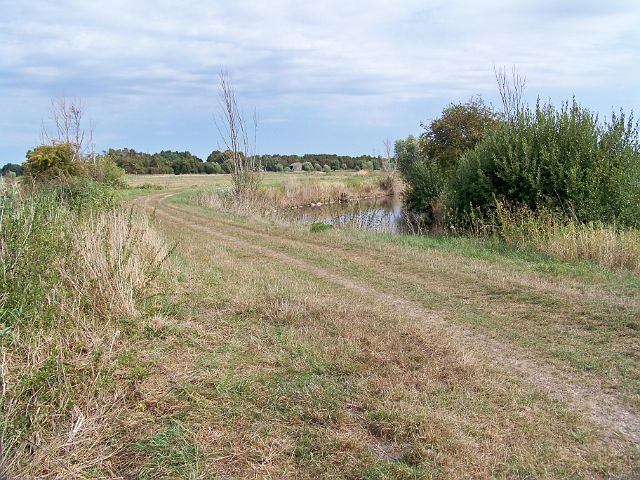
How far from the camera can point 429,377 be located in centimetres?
441

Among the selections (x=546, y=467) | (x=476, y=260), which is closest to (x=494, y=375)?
(x=546, y=467)

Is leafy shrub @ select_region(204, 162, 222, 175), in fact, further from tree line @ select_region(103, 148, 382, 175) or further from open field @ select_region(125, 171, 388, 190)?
open field @ select_region(125, 171, 388, 190)

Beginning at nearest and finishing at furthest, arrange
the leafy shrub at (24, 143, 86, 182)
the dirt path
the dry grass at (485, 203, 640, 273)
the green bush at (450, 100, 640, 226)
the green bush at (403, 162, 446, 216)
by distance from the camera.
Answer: the dirt path, the dry grass at (485, 203, 640, 273), the green bush at (450, 100, 640, 226), the leafy shrub at (24, 143, 86, 182), the green bush at (403, 162, 446, 216)

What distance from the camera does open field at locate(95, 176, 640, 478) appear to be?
11.1 ft

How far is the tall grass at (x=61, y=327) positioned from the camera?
3.38m

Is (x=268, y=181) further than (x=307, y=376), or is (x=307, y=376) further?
(x=268, y=181)

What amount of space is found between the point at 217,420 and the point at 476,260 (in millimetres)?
7287

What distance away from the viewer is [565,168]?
1441 cm

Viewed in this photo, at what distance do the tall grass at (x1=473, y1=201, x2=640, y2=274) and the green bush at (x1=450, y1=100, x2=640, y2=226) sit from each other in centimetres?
92

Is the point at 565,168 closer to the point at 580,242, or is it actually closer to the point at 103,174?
the point at 580,242

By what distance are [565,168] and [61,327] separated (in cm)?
1357

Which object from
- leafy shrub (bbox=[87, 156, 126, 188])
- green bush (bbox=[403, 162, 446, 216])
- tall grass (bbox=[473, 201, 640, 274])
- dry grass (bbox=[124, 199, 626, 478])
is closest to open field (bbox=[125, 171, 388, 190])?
leafy shrub (bbox=[87, 156, 126, 188])

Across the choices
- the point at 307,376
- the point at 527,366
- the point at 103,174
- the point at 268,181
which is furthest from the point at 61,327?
the point at 268,181

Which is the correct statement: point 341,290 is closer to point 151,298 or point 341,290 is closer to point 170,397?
point 151,298
